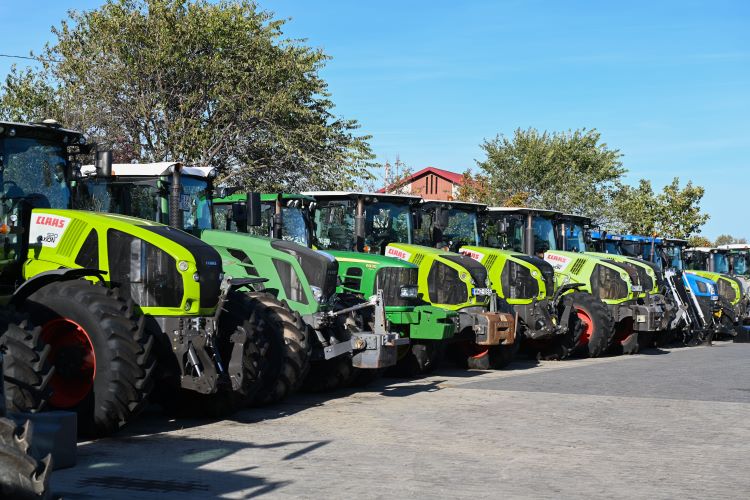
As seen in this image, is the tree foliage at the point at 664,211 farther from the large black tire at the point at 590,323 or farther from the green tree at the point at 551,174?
the large black tire at the point at 590,323

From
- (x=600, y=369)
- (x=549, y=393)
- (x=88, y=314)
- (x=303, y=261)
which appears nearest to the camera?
(x=88, y=314)

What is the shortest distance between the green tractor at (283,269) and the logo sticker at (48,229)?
2.05 m

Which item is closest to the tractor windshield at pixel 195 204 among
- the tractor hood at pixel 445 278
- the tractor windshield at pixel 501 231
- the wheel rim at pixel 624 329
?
the tractor hood at pixel 445 278

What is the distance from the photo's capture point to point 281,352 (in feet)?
38.8

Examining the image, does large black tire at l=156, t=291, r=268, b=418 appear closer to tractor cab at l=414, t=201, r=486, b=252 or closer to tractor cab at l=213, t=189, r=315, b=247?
tractor cab at l=213, t=189, r=315, b=247

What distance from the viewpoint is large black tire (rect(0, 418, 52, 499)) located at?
16.4 ft

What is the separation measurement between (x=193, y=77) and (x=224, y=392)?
16670mm

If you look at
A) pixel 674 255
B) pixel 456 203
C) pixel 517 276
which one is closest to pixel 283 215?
pixel 456 203

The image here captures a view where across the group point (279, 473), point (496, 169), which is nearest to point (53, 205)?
point (279, 473)

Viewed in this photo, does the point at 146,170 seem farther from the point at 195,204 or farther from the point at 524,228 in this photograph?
the point at 524,228

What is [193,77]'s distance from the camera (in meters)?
26.4

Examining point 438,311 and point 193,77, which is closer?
point 438,311

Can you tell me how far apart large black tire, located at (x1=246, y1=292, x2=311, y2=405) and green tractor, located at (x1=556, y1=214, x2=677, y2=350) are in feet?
37.2

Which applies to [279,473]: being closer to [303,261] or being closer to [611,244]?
[303,261]
